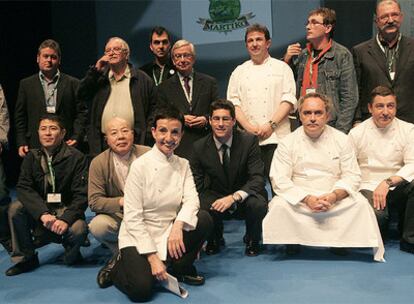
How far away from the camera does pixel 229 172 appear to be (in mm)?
3816

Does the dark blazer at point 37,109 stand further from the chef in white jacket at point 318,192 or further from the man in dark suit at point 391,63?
the man in dark suit at point 391,63

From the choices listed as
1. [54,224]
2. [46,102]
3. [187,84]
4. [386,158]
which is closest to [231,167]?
[187,84]

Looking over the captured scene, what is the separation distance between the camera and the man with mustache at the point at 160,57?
438cm

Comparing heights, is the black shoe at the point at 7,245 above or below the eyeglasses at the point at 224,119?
below

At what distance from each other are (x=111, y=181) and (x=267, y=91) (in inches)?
57.7

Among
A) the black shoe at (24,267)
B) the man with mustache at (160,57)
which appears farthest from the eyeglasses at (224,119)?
the black shoe at (24,267)

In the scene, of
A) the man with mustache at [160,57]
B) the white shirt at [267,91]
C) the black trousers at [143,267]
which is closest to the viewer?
the black trousers at [143,267]

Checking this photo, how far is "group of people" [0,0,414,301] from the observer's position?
10.5 feet

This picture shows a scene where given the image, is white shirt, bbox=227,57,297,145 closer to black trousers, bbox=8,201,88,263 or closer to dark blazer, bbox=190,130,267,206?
dark blazer, bbox=190,130,267,206

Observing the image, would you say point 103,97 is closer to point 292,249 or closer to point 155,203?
point 155,203

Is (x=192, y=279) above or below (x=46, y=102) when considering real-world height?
below

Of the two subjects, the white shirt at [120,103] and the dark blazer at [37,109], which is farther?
the dark blazer at [37,109]

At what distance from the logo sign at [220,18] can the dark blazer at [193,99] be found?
8.37 feet

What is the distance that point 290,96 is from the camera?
4.09 m
